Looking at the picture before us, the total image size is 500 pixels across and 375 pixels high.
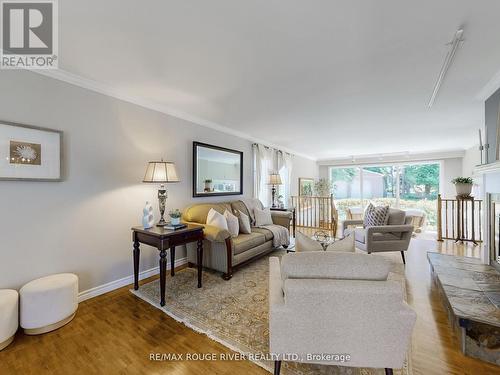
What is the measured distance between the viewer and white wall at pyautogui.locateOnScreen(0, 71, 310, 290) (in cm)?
194

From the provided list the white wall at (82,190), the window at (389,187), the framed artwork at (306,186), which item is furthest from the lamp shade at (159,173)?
the window at (389,187)

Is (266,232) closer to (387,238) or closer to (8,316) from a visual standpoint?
(387,238)

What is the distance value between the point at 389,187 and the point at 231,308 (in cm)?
740

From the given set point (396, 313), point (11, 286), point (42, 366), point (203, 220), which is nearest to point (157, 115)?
point (203, 220)

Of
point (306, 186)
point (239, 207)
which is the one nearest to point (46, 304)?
point (239, 207)

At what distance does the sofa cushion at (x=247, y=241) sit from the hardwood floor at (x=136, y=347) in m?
1.18

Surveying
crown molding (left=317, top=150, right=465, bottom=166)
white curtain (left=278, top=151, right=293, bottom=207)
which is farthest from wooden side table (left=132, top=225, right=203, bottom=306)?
crown molding (left=317, top=150, right=465, bottom=166)

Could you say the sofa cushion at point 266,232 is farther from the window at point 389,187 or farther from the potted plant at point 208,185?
the window at point 389,187

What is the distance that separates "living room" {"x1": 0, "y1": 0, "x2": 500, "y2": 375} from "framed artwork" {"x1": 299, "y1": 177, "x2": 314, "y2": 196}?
3537 millimetres

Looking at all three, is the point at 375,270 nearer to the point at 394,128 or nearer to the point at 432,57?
the point at 432,57

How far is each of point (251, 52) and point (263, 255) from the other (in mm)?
2996

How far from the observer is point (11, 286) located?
1890 mm

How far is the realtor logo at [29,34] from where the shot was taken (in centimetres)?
147

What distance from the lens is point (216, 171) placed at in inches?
156
